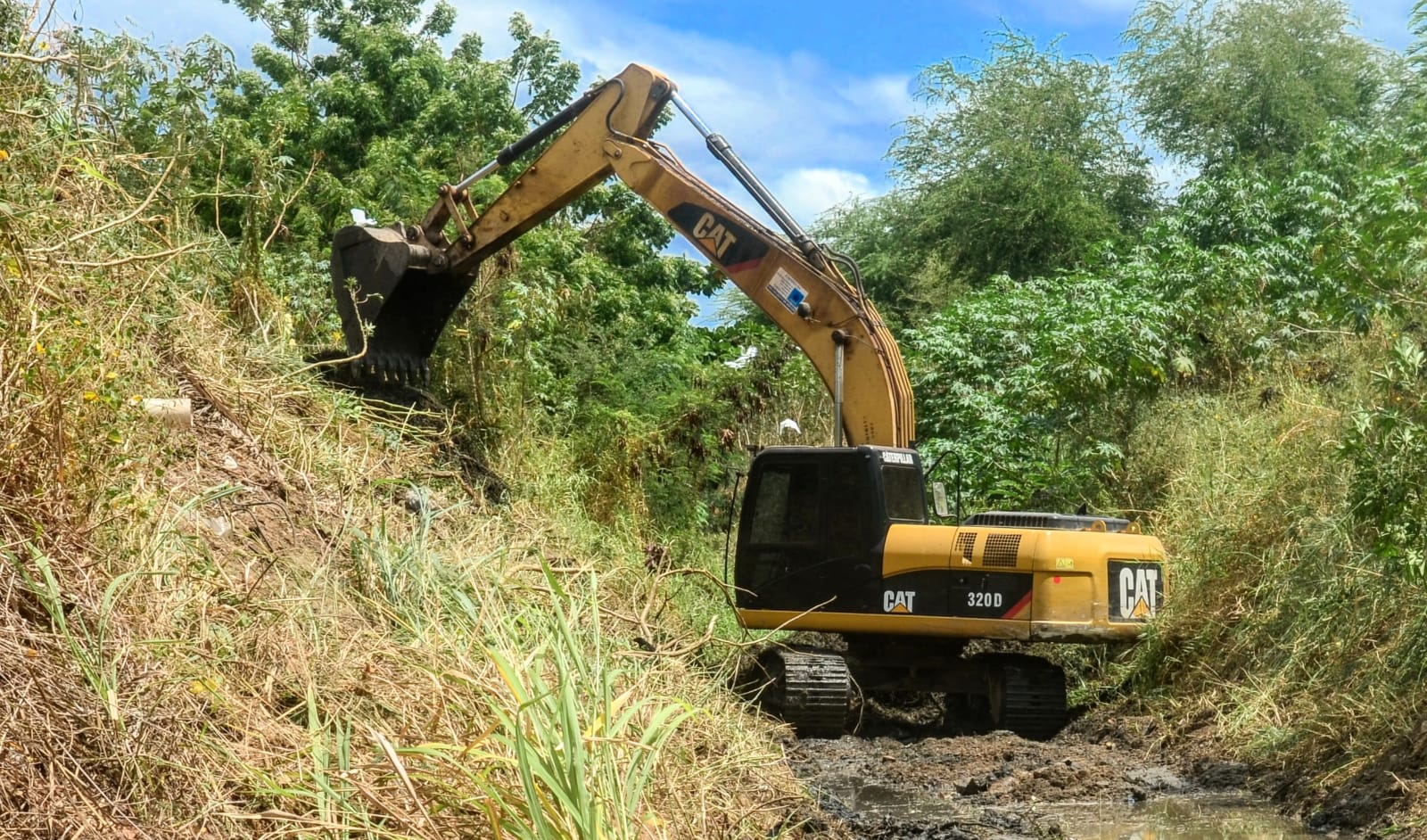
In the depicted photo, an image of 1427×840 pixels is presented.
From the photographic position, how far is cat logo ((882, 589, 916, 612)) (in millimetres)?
10047

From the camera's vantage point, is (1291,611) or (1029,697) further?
(1029,697)

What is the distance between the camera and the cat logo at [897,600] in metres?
10.0

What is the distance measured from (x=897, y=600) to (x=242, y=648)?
5.54m

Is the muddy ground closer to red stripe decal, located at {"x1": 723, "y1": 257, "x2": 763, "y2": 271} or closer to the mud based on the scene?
the mud

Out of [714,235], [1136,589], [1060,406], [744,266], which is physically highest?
[714,235]

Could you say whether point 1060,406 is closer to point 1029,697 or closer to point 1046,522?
point 1046,522

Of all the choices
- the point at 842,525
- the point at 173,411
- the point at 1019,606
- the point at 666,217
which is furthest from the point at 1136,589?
the point at 173,411

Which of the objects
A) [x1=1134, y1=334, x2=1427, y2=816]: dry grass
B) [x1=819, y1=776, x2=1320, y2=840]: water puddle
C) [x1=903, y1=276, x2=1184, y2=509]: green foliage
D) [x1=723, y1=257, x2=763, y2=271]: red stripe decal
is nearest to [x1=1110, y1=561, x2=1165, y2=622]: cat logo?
[x1=1134, y1=334, x2=1427, y2=816]: dry grass

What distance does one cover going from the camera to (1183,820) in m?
7.39

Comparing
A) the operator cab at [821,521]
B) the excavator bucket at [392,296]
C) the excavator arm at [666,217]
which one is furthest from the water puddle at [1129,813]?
the excavator bucket at [392,296]

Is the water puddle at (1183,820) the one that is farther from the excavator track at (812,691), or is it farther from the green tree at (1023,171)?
the green tree at (1023,171)

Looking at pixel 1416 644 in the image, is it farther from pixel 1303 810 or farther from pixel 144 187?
pixel 144 187

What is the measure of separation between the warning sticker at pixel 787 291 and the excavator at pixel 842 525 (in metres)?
0.01

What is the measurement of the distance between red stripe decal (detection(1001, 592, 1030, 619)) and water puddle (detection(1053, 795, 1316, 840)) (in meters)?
1.99
